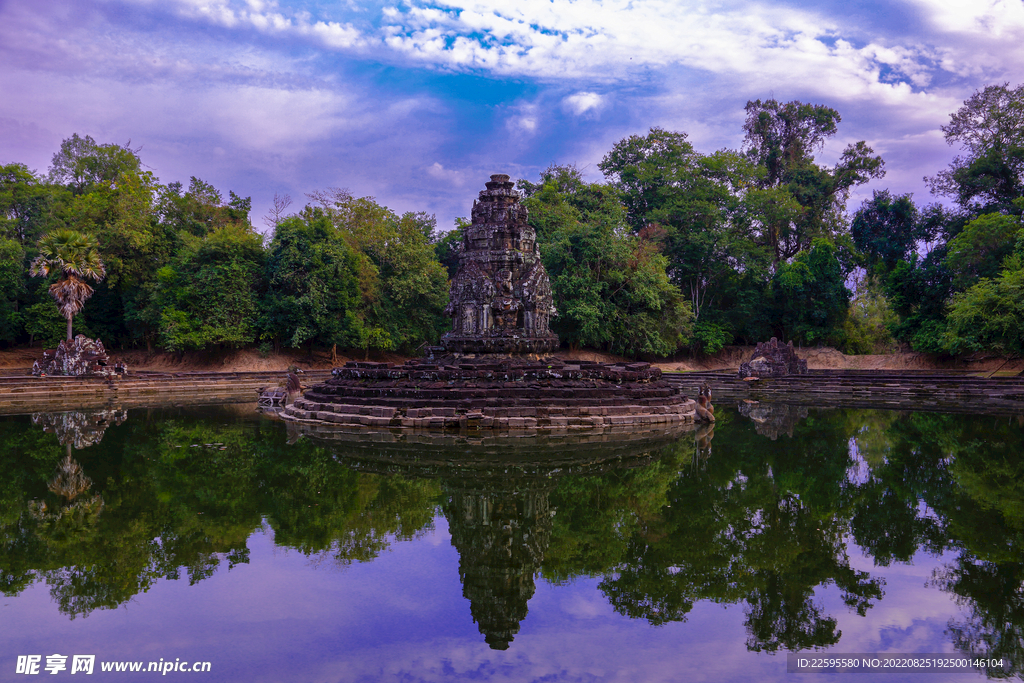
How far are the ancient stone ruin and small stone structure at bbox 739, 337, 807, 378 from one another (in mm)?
14547

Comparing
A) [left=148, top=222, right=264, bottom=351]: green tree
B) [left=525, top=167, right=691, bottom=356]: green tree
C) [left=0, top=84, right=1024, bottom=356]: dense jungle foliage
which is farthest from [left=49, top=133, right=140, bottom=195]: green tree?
[left=525, top=167, right=691, bottom=356]: green tree

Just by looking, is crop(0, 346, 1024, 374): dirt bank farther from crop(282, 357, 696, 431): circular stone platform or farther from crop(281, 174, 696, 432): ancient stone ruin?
crop(282, 357, 696, 431): circular stone platform

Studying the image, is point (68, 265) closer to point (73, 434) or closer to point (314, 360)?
point (314, 360)

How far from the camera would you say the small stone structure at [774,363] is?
98.1 feet

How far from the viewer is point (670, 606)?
18.5 ft

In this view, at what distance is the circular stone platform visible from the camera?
14570 millimetres

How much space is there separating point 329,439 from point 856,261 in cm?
4072

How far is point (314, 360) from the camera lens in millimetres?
36812

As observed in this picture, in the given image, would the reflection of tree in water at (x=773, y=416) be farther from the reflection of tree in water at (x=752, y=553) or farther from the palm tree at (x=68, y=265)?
the palm tree at (x=68, y=265)

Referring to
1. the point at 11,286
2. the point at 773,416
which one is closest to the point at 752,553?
the point at 773,416

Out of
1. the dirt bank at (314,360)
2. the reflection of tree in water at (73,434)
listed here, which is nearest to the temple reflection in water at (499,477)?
the reflection of tree in water at (73,434)

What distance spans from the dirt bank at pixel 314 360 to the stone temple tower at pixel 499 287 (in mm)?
16853

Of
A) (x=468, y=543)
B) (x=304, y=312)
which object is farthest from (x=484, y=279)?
(x=304, y=312)

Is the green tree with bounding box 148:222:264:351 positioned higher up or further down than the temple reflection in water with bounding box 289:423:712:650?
higher up
